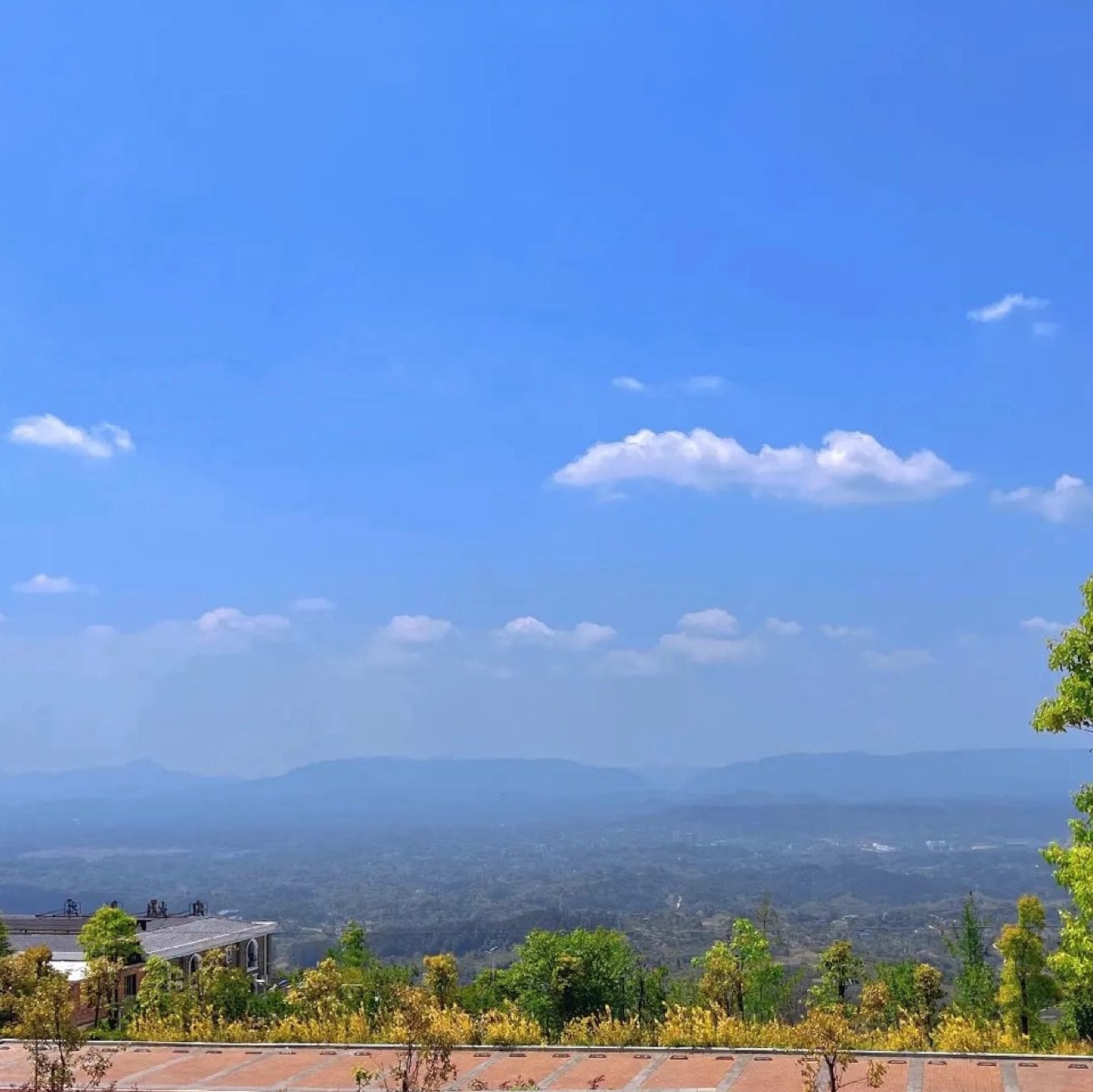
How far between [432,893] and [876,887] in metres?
71.2

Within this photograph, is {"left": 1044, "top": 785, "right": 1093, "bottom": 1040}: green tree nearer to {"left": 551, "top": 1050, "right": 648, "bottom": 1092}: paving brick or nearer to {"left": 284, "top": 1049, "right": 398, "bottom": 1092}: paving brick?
{"left": 551, "top": 1050, "right": 648, "bottom": 1092}: paving brick

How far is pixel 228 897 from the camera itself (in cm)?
18675

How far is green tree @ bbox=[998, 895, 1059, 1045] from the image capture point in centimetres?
1817

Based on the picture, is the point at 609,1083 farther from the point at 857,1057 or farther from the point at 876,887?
the point at 876,887

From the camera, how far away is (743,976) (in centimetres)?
2208

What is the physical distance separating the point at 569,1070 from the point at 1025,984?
298 inches

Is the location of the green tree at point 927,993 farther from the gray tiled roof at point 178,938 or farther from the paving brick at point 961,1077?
the gray tiled roof at point 178,938

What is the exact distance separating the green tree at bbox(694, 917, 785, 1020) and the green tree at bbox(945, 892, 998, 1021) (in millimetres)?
3757

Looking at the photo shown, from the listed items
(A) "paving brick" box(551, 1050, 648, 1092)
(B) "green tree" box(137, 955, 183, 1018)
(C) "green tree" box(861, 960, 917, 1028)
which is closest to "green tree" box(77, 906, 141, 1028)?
(B) "green tree" box(137, 955, 183, 1018)

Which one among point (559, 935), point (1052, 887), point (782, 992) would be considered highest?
point (559, 935)

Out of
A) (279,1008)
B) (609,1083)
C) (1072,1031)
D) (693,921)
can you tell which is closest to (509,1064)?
(609,1083)

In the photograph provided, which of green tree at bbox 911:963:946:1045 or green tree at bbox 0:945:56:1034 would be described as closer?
green tree at bbox 0:945:56:1034

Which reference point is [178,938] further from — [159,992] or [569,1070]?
[569,1070]

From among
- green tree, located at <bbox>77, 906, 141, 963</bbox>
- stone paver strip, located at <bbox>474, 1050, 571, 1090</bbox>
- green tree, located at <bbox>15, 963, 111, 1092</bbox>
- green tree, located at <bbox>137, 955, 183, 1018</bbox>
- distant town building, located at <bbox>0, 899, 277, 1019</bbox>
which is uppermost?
green tree, located at <bbox>15, 963, 111, 1092</bbox>
